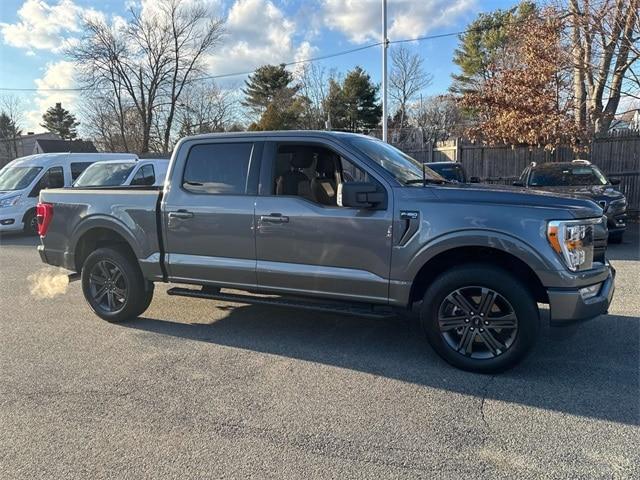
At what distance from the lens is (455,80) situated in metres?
43.5

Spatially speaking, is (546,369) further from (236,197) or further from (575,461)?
(236,197)

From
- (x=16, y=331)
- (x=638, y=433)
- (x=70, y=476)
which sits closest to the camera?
(x=70, y=476)

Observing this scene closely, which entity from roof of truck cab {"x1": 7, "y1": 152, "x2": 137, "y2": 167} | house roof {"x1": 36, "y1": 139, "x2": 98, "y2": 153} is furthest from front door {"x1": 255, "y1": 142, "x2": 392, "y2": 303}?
house roof {"x1": 36, "y1": 139, "x2": 98, "y2": 153}

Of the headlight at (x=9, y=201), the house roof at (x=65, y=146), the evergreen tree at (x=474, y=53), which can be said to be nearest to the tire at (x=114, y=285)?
the headlight at (x=9, y=201)

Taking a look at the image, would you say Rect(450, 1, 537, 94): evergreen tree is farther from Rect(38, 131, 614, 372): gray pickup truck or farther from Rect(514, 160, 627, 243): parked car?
Rect(38, 131, 614, 372): gray pickup truck

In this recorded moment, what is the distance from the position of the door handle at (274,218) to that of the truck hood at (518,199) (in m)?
1.22

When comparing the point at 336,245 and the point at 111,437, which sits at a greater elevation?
the point at 336,245

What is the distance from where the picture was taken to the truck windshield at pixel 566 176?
10578mm

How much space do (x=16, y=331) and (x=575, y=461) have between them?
→ 5436mm

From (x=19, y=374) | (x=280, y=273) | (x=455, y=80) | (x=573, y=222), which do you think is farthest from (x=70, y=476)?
(x=455, y=80)

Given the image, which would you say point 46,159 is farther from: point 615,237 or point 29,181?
point 615,237

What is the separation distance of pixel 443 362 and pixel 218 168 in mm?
2808

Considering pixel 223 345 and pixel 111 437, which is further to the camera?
pixel 223 345

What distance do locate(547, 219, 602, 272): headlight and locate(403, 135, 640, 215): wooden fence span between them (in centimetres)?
1119
